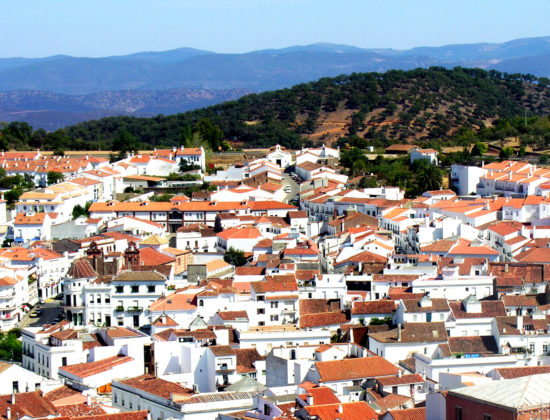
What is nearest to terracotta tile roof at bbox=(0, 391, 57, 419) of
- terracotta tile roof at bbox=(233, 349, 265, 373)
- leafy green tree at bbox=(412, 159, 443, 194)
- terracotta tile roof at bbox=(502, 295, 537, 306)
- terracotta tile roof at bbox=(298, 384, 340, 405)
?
terracotta tile roof at bbox=(233, 349, 265, 373)

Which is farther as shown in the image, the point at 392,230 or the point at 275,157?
the point at 275,157

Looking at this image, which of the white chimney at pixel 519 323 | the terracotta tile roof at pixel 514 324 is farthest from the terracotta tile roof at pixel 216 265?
the white chimney at pixel 519 323

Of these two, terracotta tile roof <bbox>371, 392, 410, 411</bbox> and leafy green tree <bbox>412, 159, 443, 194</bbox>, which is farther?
leafy green tree <bbox>412, 159, 443, 194</bbox>

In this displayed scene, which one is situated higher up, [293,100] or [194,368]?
[293,100]

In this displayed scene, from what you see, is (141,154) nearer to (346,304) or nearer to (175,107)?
(346,304)

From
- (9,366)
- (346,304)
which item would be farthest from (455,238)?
(9,366)

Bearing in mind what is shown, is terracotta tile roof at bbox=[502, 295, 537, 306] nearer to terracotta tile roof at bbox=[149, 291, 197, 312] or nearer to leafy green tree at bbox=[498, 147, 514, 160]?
terracotta tile roof at bbox=[149, 291, 197, 312]

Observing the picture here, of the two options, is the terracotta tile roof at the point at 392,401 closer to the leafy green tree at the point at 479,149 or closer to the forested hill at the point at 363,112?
the leafy green tree at the point at 479,149
